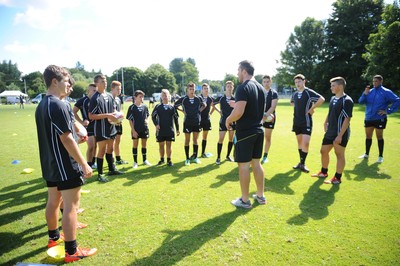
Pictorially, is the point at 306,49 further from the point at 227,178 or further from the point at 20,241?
the point at 20,241

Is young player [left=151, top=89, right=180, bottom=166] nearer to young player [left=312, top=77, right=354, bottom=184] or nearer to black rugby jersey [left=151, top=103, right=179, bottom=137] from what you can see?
black rugby jersey [left=151, top=103, right=179, bottom=137]

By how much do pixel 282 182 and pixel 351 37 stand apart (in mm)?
52400

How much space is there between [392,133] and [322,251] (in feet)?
43.1

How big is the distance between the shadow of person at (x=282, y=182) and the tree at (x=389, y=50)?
31.6 m

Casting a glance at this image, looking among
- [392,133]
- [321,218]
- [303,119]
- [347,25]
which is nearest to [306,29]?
[347,25]

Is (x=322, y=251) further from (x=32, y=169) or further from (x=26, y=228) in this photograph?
(x=32, y=169)

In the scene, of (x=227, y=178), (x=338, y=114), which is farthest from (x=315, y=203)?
(x=338, y=114)

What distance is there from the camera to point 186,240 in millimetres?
3818

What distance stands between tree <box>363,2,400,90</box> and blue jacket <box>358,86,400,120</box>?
27.8 meters

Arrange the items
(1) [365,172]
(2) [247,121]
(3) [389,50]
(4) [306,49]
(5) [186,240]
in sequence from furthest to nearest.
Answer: (4) [306,49] < (3) [389,50] < (1) [365,172] < (2) [247,121] < (5) [186,240]

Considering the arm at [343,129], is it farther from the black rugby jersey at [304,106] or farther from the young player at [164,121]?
the young player at [164,121]

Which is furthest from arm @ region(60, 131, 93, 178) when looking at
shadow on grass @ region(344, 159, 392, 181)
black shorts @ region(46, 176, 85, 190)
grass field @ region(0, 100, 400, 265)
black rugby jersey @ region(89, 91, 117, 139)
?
shadow on grass @ region(344, 159, 392, 181)

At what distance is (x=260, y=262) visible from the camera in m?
3.30

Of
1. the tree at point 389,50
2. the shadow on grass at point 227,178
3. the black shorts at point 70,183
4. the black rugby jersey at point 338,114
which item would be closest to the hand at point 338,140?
the black rugby jersey at point 338,114
